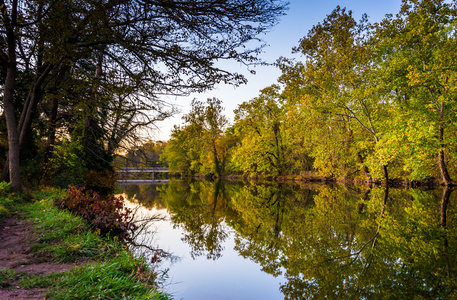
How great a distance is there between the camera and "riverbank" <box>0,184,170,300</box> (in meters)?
2.76

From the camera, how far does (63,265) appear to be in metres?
3.63

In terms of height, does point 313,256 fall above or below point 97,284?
below

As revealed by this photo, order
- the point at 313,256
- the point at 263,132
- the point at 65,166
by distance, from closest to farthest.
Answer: the point at 313,256 → the point at 65,166 → the point at 263,132

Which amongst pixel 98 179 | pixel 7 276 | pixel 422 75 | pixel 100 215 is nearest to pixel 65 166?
pixel 98 179

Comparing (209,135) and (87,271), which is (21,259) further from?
(209,135)

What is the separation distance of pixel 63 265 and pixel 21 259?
0.72m

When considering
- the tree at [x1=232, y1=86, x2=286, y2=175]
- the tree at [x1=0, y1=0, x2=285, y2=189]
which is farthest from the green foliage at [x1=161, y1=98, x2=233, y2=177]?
the tree at [x1=0, y1=0, x2=285, y2=189]

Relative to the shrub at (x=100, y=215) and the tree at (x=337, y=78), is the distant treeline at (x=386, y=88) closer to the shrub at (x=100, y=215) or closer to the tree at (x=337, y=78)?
the tree at (x=337, y=78)

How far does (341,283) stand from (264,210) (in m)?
7.18

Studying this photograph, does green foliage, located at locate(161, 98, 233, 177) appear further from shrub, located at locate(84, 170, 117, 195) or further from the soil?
the soil

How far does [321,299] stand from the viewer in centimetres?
366

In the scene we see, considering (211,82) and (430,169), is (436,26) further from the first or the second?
(211,82)

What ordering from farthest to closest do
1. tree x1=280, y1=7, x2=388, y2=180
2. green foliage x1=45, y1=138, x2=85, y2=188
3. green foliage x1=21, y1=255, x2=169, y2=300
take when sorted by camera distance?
tree x1=280, y1=7, x2=388, y2=180
green foliage x1=45, y1=138, x2=85, y2=188
green foliage x1=21, y1=255, x2=169, y2=300

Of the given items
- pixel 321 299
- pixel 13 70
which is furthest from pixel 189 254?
pixel 13 70
